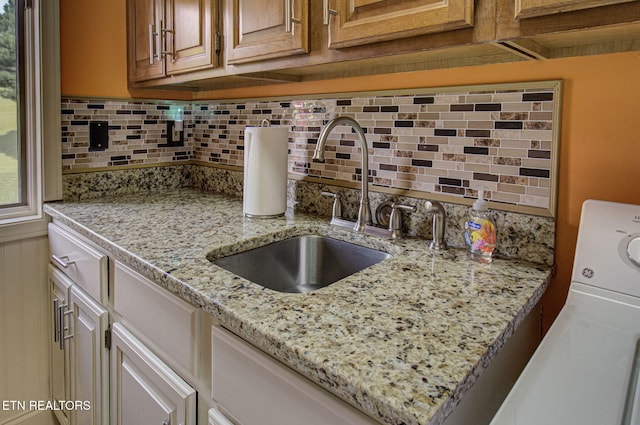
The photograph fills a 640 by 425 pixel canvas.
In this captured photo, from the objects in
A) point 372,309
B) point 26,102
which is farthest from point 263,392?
point 26,102

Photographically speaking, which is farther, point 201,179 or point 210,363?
point 201,179

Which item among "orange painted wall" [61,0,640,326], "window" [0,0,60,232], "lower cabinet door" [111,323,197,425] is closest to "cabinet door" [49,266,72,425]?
"window" [0,0,60,232]

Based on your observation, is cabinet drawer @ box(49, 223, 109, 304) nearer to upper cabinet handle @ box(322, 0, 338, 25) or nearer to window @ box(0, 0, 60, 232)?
window @ box(0, 0, 60, 232)

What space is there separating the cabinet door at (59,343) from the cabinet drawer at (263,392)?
95 centimetres

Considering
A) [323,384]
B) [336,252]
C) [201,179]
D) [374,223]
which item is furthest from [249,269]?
[201,179]

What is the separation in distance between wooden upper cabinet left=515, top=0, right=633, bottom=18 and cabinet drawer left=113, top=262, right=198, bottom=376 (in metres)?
0.83

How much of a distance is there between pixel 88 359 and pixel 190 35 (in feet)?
3.68

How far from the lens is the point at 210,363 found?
2.86ft

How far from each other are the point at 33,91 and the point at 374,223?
1339mm

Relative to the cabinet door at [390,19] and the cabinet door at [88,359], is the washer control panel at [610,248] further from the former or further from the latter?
the cabinet door at [88,359]

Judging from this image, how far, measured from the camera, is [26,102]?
5.30 ft

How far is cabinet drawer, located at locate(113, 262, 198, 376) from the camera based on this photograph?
909 millimetres

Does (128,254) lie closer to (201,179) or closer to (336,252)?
(336,252)

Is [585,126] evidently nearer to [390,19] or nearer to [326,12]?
[390,19]
